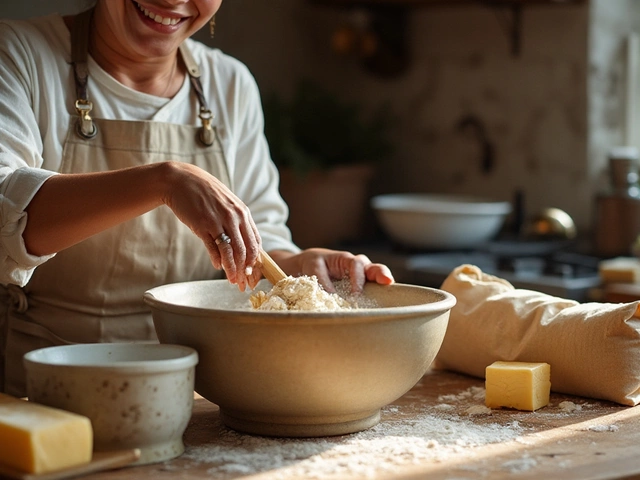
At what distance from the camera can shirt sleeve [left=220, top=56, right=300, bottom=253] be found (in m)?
1.74

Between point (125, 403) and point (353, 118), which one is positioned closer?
point (125, 403)

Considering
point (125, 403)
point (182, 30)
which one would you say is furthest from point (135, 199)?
point (182, 30)

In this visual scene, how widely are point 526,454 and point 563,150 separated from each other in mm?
2130

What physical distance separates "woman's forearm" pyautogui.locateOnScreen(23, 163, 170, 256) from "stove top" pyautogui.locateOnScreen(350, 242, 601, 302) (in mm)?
1363

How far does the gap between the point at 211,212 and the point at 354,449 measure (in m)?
0.35

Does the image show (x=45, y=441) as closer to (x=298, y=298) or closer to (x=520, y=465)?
(x=298, y=298)

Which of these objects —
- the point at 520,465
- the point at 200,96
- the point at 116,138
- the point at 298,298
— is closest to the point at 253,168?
the point at 200,96

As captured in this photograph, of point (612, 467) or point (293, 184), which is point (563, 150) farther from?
point (612, 467)

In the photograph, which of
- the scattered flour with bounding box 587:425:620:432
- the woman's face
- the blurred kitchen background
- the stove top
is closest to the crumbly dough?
the scattered flour with bounding box 587:425:620:432

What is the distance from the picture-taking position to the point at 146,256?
1.57 metres

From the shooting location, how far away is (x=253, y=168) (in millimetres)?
1766

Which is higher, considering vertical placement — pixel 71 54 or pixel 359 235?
pixel 71 54

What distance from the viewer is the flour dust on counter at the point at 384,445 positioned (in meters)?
1.03

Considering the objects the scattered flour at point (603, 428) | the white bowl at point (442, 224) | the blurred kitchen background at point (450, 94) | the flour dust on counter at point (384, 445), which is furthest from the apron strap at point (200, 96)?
the blurred kitchen background at point (450, 94)
